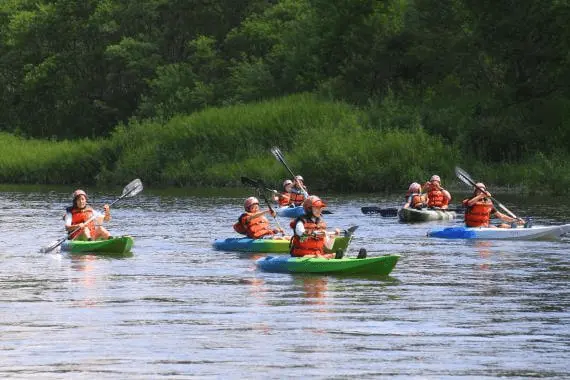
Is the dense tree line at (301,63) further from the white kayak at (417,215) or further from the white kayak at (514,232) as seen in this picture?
the white kayak at (514,232)

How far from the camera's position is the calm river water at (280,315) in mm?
15828

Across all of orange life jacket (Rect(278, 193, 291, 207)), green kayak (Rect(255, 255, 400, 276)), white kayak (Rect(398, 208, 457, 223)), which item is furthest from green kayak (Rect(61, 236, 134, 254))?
orange life jacket (Rect(278, 193, 291, 207))

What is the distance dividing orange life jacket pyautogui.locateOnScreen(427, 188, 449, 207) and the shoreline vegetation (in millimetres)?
12946

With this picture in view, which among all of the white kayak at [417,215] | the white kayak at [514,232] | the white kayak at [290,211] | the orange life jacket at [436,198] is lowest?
the white kayak at [290,211]

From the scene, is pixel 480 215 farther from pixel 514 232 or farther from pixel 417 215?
pixel 417 215

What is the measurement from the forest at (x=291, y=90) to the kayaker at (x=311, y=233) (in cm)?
3044

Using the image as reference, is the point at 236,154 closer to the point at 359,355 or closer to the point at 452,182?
the point at 452,182

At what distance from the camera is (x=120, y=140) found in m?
71.9

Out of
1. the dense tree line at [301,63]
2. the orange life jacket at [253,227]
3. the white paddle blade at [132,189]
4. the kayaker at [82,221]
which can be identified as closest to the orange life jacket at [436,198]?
the white paddle blade at [132,189]

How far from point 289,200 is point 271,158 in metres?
18.3

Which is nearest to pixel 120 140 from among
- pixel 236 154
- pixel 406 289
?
pixel 236 154

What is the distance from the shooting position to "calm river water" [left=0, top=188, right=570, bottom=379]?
1583 cm

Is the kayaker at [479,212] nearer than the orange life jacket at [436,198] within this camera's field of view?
Yes

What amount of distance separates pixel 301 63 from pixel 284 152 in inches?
551
